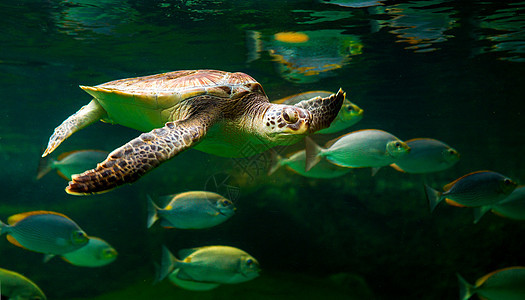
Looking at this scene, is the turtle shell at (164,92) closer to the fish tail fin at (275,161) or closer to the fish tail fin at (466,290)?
the fish tail fin at (275,161)

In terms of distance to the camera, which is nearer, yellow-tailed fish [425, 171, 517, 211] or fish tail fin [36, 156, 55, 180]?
yellow-tailed fish [425, 171, 517, 211]

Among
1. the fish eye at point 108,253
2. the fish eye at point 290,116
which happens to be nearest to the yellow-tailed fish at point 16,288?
the fish eye at point 108,253

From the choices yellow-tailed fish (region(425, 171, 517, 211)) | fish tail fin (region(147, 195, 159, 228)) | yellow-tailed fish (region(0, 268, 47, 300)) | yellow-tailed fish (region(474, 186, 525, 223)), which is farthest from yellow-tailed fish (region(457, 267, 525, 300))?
yellow-tailed fish (region(0, 268, 47, 300))

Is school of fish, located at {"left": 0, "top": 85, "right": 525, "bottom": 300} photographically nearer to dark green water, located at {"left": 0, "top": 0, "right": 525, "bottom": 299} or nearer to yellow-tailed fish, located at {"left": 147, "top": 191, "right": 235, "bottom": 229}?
yellow-tailed fish, located at {"left": 147, "top": 191, "right": 235, "bottom": 229}

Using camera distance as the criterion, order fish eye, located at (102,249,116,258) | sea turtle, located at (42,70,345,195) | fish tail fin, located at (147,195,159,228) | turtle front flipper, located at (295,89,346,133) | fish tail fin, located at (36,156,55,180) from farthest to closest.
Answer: fish tail fin, located at (36,156,55,180)
fish eye, located at (102,249,116,258)
fish tail fin, located at (147,195,159,228)
turtle front flipper, located at (295,89,346,133)
sea turtle, located at (42,70,345,195)

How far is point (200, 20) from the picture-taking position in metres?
7.23

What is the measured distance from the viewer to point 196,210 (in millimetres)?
5113

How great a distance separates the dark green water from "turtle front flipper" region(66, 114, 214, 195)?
483cm

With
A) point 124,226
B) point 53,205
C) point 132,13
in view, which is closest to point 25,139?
point 53,205

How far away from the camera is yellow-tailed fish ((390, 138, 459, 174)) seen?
5.57 meters

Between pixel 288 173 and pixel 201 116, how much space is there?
8.22 m

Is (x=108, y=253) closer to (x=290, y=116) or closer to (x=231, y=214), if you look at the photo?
(x=231, y=214)

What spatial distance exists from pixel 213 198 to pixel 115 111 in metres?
2.22

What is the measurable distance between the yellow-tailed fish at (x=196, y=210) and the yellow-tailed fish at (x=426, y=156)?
315 centimetres
